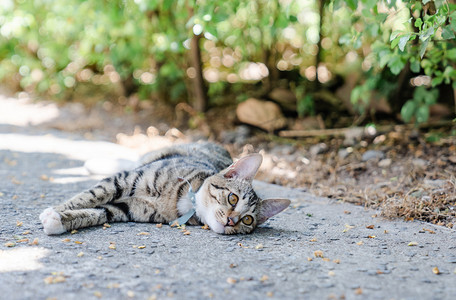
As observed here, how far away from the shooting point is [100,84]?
9.12 metres

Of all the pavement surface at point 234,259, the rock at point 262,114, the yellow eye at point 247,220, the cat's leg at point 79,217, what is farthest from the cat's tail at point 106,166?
the rock at point 262,114

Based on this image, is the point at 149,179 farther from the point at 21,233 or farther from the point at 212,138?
the point at 212,138

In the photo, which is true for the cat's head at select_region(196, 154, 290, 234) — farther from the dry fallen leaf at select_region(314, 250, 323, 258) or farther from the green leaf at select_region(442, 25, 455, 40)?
the green leaf at select_region(442, 25, 455, 40)

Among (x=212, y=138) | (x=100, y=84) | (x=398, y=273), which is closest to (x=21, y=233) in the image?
(x=398, y=273)

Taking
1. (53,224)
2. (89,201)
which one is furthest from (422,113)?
(53,224)

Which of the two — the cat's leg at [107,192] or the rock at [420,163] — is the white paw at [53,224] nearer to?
the cat's leg at [107,192]

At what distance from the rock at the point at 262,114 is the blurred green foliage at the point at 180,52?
355 millimetres

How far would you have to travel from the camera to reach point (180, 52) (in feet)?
23.2

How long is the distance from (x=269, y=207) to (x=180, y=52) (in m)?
4.47

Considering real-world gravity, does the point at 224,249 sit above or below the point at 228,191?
below

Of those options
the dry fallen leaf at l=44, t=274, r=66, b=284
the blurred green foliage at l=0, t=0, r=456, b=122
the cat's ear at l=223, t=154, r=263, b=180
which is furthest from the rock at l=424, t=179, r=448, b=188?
the dry fallen leaf at l=44, t=274, r=66, b=284

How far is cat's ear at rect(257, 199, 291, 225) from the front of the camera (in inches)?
123

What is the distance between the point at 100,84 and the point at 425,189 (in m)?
6.96

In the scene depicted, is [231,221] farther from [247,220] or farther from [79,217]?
[79,217]
